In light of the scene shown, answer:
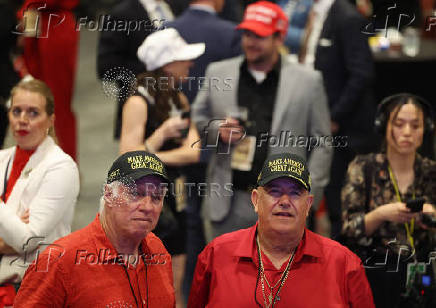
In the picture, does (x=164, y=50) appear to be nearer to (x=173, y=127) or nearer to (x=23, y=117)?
(x=173, y=127)

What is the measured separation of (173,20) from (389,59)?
272 centimetres

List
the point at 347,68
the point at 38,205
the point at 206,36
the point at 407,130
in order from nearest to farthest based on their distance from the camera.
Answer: the point at 38,205
the point at 407,130
the point at 206,36
the point at 347,68

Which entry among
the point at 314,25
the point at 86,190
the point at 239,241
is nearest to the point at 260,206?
the point at 239,241

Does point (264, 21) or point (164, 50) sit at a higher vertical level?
point (264, 21)

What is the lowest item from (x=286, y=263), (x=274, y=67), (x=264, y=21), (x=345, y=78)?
(x=286, y=263)

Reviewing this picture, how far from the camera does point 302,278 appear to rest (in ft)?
11.1

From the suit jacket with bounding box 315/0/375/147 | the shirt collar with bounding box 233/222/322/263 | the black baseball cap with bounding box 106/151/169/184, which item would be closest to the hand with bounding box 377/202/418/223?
the shirt collar with bounding box 233/222/322/263

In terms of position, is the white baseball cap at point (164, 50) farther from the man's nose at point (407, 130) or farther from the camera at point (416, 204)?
the camera at point (416, 204)

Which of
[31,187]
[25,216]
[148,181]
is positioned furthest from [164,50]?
[148,181]

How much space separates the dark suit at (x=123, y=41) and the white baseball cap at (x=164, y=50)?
307 millimetres

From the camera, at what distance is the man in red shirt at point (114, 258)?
3188mm

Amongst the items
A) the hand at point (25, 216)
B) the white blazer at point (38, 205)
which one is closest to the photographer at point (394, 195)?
the white blazer at point (38, 205)

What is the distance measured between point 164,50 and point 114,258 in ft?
5.48

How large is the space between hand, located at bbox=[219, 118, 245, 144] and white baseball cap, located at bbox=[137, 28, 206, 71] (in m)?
0.42
